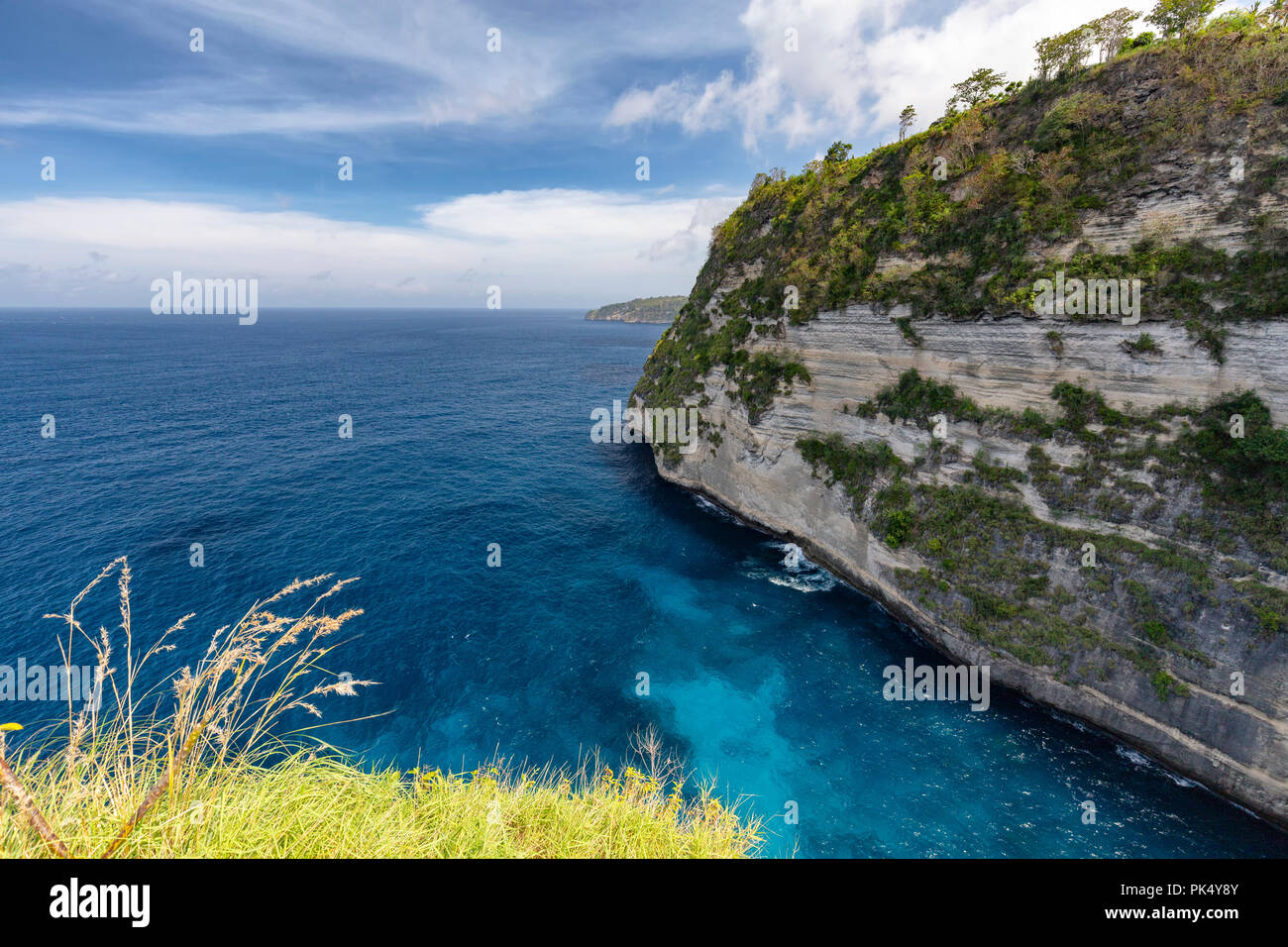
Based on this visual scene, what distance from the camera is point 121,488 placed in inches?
1518

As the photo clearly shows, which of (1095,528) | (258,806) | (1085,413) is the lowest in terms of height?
A: (1095,528)

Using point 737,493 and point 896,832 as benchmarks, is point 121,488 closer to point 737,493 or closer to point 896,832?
point 737,493

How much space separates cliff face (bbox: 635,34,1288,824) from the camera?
18328mm

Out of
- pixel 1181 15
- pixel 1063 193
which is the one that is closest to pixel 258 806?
pixel 1063 193

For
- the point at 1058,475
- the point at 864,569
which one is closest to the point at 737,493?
the point at 864,569

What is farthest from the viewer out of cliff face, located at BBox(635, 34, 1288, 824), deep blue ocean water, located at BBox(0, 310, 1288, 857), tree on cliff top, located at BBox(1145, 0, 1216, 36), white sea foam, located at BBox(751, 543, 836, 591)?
white sea foam, located at BBox(751, 543, 836, 591)

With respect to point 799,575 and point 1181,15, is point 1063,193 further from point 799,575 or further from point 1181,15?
point 799,575

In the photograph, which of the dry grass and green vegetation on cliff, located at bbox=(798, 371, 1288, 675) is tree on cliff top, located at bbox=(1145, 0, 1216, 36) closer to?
green vegetation on cliff, located at bbox=(798, 371, 1288, 675)

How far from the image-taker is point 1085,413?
22141 millimetres

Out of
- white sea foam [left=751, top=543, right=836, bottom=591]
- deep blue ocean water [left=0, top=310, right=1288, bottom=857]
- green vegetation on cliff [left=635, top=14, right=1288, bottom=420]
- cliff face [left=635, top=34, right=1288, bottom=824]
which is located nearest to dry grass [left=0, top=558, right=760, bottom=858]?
deep blue ocean water [left=0, top=310, right=1288, bottom=857]

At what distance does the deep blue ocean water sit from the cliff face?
3179 mm

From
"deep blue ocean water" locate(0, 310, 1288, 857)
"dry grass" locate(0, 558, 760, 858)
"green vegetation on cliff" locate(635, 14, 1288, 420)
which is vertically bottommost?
"deep blue ocean water" locate(0, 310, 1288, 857)

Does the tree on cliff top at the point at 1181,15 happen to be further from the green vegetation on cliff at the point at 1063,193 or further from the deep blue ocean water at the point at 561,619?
the deep blue ocean water at the point at 561,619

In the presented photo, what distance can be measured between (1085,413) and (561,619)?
91.5 feet
